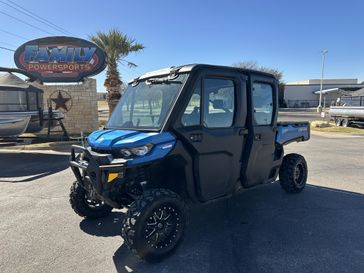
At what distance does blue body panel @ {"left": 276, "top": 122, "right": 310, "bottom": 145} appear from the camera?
5.41 m

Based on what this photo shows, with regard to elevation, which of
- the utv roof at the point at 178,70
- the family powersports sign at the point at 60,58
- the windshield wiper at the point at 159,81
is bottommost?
the windshield wiper at the point at 159,81

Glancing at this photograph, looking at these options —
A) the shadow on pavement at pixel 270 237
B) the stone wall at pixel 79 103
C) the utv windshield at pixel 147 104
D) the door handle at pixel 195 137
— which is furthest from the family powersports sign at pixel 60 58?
the door handle at pixel 195 137

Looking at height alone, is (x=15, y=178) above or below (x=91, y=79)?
below

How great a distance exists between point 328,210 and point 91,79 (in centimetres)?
1355

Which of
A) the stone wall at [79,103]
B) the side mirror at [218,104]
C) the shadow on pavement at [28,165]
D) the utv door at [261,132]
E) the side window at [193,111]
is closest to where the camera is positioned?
the side window at [193,111]

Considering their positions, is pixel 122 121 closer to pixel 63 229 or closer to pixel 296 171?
pixel 63 229

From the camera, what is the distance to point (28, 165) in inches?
355

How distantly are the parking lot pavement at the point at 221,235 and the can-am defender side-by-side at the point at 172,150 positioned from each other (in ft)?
1.33

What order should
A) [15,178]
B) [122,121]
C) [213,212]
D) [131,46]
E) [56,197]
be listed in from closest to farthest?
[122,121] < [213,212] < [56,197] < [15,178] < [131,46]

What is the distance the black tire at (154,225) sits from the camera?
A: 10.6 feet

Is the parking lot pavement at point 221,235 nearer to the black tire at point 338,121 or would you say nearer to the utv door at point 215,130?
the utv door at point 215,130

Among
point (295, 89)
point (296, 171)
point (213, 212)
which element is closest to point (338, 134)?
point (296, 171)

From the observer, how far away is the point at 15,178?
24.4 ft

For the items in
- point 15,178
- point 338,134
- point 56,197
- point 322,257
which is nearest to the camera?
point 322,257
